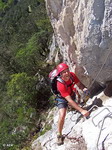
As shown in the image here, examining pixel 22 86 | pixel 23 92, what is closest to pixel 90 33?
pixel 22 86

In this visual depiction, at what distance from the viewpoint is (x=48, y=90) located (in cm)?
2014

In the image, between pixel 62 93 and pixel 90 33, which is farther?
pixel 62 93

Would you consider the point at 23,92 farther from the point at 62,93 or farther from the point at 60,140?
the point at 62,93

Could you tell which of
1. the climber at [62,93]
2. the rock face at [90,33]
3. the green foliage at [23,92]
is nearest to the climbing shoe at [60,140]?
the climber at [62,93]

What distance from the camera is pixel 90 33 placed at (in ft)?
15.3

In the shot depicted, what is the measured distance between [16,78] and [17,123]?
4.01 meters

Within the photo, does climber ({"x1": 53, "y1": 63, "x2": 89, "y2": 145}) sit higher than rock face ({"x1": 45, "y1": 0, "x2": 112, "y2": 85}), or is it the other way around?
rock face ({"x1": 45, "y1": 0, "x2": 112, "y2": 85})

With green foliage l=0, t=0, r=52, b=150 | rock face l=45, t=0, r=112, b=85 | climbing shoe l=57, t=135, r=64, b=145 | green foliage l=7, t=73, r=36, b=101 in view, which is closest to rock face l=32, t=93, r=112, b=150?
climbing shoe l=57, t=135, r=64, b=145

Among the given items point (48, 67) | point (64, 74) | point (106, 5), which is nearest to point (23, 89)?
point (48, 67)

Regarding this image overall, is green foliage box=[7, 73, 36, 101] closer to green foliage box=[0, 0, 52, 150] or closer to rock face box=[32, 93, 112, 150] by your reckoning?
green foliage box=[0, 0, 52, 150]

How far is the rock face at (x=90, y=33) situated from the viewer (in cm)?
443

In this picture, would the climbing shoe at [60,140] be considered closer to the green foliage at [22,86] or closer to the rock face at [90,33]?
the rock face at [90,33]

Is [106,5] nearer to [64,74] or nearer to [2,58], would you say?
[64,74]

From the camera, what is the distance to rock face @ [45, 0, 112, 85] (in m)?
4.43
